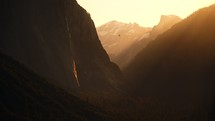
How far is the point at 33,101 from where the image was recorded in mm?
88000

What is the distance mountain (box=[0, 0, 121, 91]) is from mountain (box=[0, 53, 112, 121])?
18814 mm

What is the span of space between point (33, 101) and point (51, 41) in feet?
199

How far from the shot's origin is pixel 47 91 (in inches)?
3967

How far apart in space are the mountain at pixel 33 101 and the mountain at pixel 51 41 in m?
18.8

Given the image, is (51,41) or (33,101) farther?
(51,41)

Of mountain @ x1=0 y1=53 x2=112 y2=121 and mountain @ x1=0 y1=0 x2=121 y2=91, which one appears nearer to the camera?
mountain @ x1=0 y1=53 x2=112 y2=121

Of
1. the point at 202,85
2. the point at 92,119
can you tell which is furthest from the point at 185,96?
the point at 92,119

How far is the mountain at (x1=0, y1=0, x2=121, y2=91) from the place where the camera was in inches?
5039

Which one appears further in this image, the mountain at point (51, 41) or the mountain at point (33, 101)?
the mountain at point (51, 41)

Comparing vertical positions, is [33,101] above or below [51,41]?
above

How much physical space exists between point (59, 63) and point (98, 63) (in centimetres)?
5533

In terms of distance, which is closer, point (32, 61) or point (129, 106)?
point (32, 61)

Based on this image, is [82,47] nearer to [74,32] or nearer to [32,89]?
[74,32]

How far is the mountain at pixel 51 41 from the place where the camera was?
128m
